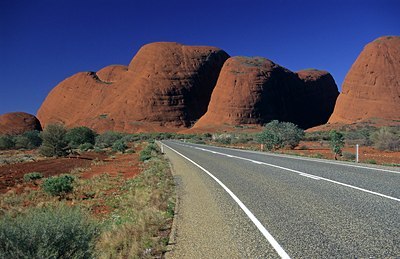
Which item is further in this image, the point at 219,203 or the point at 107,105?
the point at 107,105

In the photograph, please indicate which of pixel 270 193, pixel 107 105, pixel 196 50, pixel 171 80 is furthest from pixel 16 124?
pixel 270 193

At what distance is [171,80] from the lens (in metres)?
114

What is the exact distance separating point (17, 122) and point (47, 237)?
384 ft

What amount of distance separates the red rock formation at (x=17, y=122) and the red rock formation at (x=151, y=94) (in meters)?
13.9

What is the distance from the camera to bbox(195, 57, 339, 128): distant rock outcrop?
321 feet

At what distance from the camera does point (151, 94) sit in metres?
110

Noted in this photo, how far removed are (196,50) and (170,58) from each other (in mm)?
10155

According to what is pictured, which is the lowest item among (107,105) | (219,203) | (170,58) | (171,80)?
(219,203)

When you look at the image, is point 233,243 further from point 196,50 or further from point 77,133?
point 196,50

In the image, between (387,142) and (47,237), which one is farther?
(387,142)

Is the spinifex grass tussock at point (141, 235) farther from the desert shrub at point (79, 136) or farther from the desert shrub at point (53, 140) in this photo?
the desert shrub at point (79, 136)

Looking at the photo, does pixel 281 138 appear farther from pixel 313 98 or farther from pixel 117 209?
pixel 313 98

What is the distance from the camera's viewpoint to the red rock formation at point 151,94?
106750mm

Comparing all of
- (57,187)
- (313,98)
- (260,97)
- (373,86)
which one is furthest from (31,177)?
(313,98)
